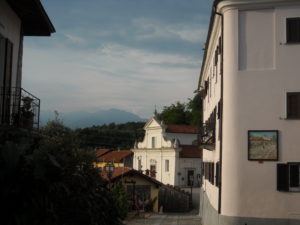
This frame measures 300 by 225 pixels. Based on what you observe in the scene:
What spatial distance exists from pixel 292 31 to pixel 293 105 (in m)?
2.66

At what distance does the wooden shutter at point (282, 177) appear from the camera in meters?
17.1

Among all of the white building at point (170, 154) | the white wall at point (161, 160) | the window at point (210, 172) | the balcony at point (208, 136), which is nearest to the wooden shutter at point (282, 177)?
the balcony at point (208, 136)

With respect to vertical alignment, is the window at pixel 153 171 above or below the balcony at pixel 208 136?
below

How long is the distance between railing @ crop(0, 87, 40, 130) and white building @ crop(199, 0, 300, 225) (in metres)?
8.98

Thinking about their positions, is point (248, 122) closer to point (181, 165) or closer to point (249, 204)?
point (249, 204)

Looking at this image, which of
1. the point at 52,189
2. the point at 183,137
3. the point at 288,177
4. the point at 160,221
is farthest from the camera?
the point at 183,137

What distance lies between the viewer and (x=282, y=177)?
17.2m

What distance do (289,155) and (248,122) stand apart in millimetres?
1866

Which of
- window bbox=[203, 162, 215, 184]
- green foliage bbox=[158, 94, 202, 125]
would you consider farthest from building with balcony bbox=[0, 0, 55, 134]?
green foliage bbox=[158, 94, 202, 125]

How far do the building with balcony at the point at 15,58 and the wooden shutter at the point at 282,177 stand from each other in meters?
9.69

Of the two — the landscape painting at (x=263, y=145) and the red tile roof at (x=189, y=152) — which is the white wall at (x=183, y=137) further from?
the landscape painting at (x=263, y=145)

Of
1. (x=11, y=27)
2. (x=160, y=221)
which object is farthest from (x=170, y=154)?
(x=11, y=27)

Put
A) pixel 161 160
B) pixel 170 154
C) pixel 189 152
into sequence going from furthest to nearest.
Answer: pixel 161 160, pixel 189 152, pixel 170 154

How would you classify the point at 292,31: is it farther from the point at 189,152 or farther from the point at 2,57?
the point at 189,152
